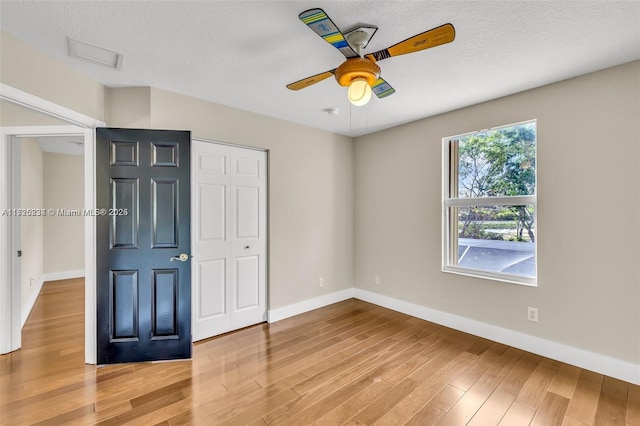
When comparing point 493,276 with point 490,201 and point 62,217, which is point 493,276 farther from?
point 62,217

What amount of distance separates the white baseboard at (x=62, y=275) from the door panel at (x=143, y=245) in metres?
4.37

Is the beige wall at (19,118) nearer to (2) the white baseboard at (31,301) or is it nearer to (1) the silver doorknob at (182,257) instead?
(1) the silver doorknob at (182,257)

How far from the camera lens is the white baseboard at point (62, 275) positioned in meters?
5.48

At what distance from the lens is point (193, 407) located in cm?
202

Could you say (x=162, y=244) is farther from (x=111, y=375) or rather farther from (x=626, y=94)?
(x=626, y=94)

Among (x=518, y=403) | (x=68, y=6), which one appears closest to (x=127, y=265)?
(x=68, y=6)

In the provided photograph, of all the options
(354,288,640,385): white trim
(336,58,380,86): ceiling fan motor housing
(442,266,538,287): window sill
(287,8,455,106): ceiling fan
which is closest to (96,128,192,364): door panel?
(287,8,455,106): ceiling fan

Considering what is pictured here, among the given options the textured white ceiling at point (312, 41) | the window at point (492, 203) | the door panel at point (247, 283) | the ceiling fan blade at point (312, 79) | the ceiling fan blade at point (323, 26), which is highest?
the textured white ceiling at point (312, 41)

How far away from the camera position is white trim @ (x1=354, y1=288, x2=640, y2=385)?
232cm

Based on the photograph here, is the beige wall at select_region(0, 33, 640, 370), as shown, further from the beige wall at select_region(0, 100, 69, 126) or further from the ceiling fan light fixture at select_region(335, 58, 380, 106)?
the ceiling fan light fixture at select_region(335, 58, 380, 106)

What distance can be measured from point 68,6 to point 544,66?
11.0 feet

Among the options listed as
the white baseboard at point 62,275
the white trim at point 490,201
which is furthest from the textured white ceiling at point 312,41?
the white baseboard at point 62,275

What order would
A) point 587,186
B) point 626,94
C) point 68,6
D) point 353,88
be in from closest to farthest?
point 68,6 → point 353,88 → point 626,94 → point 587,186

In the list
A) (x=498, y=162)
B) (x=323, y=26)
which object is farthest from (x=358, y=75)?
(x=498, y=162)
